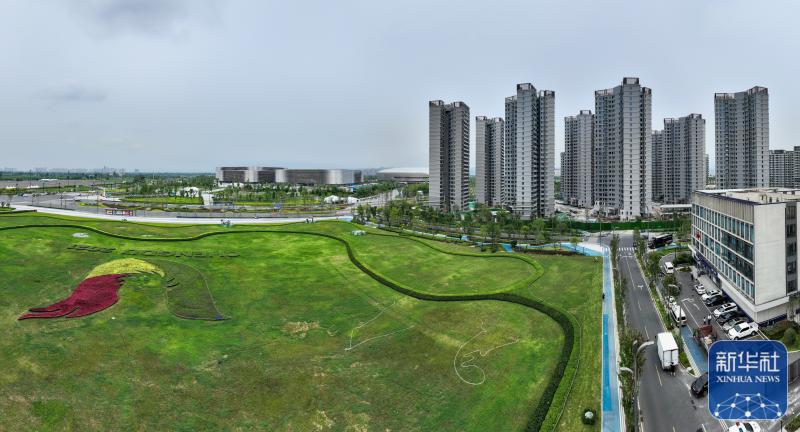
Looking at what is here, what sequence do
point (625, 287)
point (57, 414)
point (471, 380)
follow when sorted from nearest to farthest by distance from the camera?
1. point (57, 414)
2. point (471, 380)
3. point (625, 287)

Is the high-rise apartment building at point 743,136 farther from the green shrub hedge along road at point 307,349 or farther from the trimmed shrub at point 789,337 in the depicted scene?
the trimmed shrub at point 789,337

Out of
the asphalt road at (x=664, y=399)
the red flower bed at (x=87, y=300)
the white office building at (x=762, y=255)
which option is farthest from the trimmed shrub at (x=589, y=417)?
the red flower bed at (x=87, y=300)

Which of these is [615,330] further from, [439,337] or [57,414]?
[57,414]

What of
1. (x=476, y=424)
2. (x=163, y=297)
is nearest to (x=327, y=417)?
(x=476, y=424)

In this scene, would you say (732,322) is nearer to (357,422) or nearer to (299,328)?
(357,422)

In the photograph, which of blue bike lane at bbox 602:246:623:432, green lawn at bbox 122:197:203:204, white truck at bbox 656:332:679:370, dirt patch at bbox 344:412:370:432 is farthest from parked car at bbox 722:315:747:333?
green lawn at bbox 122:197:203:204

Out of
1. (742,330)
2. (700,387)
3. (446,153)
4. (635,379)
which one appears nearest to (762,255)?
(742,330)
